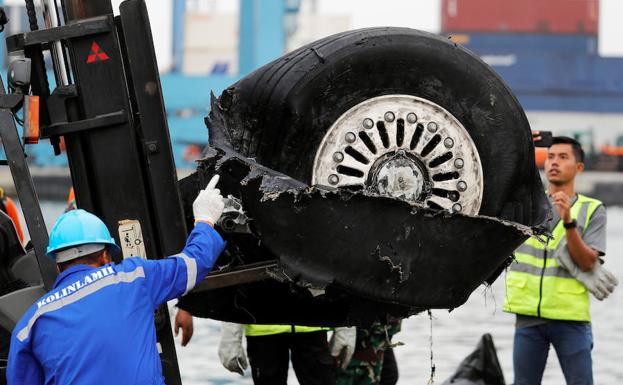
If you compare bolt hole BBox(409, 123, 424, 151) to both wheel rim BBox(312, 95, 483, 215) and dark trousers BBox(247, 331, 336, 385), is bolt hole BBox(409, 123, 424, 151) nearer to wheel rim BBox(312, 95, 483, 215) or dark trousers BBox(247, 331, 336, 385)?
wheel rim BBox(312, 95, 483, 215)

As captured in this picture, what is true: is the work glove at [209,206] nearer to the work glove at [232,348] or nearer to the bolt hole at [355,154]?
the bolt hole at [355,154]

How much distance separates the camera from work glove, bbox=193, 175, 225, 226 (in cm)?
401

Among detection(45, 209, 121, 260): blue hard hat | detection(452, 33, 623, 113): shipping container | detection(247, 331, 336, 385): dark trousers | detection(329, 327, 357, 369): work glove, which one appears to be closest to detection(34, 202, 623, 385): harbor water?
detection(329, 327, 357, 369): work glove

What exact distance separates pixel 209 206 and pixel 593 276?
304 centimetres

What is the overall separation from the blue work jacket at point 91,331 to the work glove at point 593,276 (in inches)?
124

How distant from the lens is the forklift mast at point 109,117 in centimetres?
415

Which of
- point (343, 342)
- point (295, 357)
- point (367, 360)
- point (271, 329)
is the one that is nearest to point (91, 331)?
point (271, 329)

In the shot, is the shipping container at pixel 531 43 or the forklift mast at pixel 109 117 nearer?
the forklift mast at pixel 109 117

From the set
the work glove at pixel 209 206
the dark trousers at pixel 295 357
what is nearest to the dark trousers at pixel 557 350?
the dark trousers at pixel 295 357

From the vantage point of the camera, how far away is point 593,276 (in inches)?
251

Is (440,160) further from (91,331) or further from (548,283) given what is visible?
(548,283)

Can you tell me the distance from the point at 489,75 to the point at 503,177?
38 cm

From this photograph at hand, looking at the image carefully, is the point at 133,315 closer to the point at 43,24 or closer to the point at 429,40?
the point at 43,24

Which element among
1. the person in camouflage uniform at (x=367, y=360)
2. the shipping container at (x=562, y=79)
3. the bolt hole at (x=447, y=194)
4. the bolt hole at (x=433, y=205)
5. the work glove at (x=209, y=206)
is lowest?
the shipping container at (x=562, y=79)
